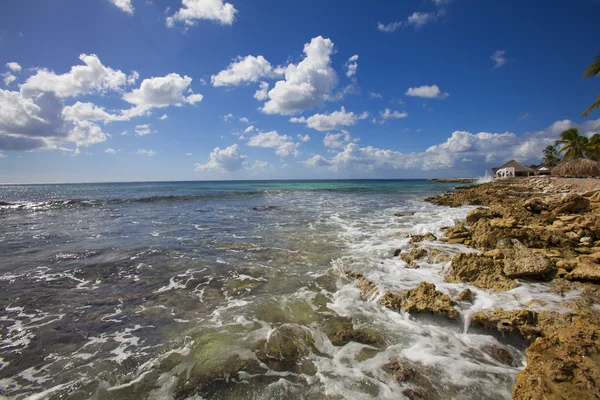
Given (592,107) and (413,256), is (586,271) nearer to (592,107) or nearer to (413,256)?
(413,256)

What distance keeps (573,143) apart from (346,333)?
202 feet

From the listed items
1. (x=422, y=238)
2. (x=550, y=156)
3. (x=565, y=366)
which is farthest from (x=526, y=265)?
(x=550, y=156)

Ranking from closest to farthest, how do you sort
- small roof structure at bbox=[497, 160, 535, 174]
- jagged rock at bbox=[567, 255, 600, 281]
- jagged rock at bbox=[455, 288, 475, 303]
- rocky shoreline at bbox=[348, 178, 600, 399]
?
rocky shoreline at bbox=[348, 178, 600, 399]
jagged rock at bbox=[455, 288, 475, 303]
jagged rock at bbox=[567, 255, 600, 281]
small roof structure at bbox=[497, 160, 535, 174]

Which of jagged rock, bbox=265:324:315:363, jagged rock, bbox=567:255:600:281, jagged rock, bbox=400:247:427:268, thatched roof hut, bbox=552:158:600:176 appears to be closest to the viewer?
jagged rock, bbox=265:324:315:363

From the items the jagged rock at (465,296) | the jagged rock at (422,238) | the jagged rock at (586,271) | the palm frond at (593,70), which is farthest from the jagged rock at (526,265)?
the palm frond at (593,70)

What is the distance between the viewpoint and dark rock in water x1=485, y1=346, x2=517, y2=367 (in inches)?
160

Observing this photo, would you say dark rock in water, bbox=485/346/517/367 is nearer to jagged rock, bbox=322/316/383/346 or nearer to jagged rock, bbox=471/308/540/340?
jagged rock, bbox=471/308/540/340

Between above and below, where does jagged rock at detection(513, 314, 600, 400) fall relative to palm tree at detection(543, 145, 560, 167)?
below

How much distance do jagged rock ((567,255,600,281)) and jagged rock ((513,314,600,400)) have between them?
2.44 m

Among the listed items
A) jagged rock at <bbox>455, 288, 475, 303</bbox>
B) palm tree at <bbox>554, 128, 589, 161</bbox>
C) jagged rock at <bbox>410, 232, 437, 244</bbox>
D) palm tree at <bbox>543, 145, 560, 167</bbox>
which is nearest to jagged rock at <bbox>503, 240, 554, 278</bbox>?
jagged rock at <bbox>455, 288, 475, 303</bbox>

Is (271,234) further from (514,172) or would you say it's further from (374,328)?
(514,172)

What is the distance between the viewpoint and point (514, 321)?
14.9ft

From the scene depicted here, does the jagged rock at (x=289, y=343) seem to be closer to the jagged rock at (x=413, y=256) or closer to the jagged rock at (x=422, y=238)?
the jagged rock at (x=413, y=256)

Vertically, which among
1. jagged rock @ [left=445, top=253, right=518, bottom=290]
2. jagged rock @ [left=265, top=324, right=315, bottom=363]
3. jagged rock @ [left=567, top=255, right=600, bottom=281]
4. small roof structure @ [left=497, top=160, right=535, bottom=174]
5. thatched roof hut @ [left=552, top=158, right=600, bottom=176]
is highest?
small roof structure @ [left=497, top=160, right=535, bottom=174]
